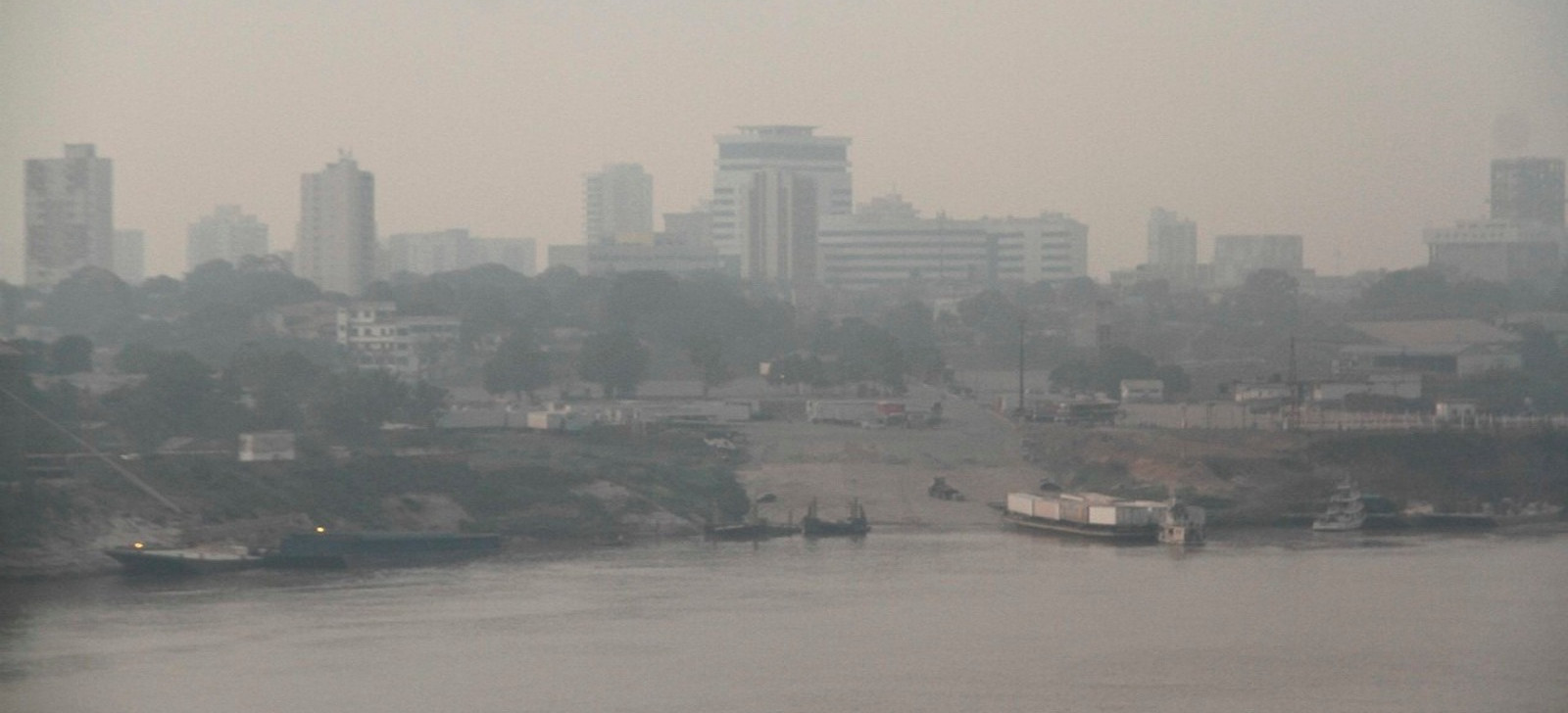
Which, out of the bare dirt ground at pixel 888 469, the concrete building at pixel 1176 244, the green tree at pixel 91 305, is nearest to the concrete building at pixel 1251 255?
the concrete building at pixel 1176 244

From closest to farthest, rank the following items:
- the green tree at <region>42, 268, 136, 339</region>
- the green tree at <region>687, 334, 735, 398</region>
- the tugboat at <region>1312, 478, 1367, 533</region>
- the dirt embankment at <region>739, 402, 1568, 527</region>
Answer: the tugboat at <region>1312, 478, 1367, 533</region> < the dirt embankment at <region>739, 402, 1568, 527</region> < the green tree at <region>687, 334, 735, 398</region> < the green tree at <region>42, 268, 136, 339</region>

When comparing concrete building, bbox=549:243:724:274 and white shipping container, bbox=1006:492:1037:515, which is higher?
concrete building, bbox=549:243:724:274

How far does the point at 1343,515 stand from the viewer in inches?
917

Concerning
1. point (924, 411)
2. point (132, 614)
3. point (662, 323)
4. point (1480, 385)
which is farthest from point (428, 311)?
point (132, 614)

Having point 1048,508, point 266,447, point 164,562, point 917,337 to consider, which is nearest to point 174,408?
point 266,447

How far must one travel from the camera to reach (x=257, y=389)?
27266 mm

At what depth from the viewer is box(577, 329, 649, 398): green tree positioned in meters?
32.5

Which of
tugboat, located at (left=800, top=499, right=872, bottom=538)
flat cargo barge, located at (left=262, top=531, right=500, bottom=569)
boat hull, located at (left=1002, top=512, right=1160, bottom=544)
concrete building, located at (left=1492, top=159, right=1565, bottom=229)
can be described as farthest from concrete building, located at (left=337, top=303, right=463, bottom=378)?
concrete building, located at (left=1492, top=159, right=1565, bottom=229)

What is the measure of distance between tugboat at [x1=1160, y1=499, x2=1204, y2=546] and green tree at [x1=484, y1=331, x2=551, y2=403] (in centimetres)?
1209

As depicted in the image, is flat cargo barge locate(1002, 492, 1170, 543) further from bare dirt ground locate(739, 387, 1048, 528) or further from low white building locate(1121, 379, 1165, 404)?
low white building locate(1121, 379, 1165, 404)

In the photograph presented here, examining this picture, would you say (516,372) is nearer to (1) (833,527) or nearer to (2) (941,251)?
(1) (833,527)

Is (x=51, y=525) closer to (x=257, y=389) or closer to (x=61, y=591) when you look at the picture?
(x=61, y=591)

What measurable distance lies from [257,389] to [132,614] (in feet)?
33.5

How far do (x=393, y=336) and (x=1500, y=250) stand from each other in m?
33.3
